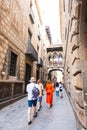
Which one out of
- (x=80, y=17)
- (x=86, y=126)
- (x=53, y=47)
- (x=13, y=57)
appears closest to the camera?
(x=86, y=126)

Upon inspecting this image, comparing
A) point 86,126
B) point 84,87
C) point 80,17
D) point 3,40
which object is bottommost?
point 86,126

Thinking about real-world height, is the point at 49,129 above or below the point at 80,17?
below

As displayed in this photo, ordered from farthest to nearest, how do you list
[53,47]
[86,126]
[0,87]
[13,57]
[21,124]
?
1. [53,47]
2. [13,57]
3. [0,87]
4. [21,124]
5. [86,126]

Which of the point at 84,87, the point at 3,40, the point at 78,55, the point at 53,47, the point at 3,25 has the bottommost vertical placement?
the point at 84,87

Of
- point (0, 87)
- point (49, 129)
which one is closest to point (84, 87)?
point (49, 129)

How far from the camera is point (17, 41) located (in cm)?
1269

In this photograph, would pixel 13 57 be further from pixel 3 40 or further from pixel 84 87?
pixel 84 87

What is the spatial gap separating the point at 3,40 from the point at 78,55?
6.35 metres

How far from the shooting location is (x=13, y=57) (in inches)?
482

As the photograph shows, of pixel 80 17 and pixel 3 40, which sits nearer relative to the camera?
pixel 80 17

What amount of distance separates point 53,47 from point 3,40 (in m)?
30.8

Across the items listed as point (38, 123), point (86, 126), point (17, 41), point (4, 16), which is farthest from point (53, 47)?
point (86, 126)

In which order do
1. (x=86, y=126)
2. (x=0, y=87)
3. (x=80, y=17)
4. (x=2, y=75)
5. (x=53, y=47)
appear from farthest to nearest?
(x=53, y=47)
(x=2, y=75)
(x=0, y=87)
(x=80, y=17)
(x=86, y=126)

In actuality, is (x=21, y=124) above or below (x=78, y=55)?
below
